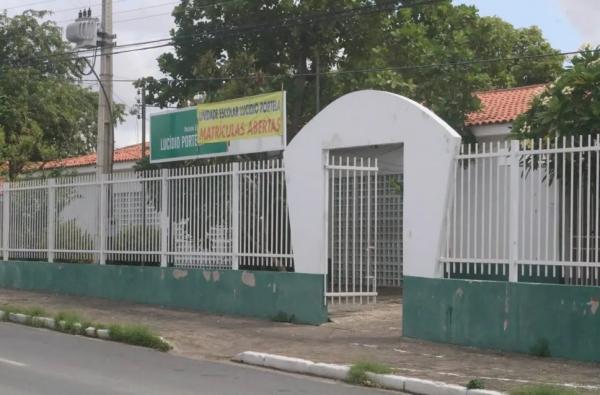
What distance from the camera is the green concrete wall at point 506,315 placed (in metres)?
9.94

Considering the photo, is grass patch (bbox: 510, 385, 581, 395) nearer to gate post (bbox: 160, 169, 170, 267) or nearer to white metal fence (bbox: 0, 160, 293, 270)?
white metal fence (bbox: 0, 160, 293, 270)

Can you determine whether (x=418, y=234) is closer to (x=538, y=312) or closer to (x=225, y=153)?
(x=538, y=312)

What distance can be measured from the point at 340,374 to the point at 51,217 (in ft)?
37.3

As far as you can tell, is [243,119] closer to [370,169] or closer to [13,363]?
[370,169]

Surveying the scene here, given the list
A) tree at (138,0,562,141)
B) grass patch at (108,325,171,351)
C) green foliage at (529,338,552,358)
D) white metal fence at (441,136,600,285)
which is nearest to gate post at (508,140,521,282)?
white metal fence at (441,136,600,285)

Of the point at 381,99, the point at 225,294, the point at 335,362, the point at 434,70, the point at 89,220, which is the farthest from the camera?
the point at 434,70

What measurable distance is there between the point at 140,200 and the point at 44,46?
2666 centimetres

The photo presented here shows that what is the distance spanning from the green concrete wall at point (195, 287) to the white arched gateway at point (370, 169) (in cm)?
49

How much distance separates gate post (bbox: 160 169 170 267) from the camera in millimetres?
15977

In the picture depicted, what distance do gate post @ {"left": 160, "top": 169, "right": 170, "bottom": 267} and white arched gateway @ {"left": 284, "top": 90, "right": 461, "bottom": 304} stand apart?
3.04 meters

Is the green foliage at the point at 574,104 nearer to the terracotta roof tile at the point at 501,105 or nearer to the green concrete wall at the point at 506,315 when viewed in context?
the green concrete wall at the point at 506,315

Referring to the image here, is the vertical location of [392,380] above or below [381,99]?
below

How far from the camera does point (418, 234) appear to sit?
1208 cm

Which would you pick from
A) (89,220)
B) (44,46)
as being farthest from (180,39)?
(44,46)
